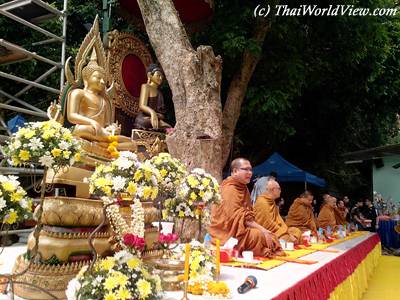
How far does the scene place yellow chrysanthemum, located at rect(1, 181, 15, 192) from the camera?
219 centimetres

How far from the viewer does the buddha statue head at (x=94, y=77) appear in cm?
447

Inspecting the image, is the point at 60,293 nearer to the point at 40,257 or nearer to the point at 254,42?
the point at 40,257

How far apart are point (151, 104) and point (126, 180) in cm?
449

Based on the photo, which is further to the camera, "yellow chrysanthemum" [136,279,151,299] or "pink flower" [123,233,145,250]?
"pink flower" [123,233,145,250]

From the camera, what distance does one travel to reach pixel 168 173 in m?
2.96

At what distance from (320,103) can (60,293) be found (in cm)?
1024

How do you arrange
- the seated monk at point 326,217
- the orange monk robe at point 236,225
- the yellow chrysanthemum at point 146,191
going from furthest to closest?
the seated monk at point 326,217 → the orange monk robe at point 236,225 → the yellow chrysanthemum at point 146,191

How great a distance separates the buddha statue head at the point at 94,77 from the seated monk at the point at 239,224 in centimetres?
175

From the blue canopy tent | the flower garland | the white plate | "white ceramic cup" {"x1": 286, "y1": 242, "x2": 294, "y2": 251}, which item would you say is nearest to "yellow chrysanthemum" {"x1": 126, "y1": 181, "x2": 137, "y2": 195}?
the flower garland

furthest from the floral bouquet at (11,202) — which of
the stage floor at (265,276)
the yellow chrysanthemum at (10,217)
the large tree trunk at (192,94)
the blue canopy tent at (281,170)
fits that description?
the blue canopy tent at (281,170)

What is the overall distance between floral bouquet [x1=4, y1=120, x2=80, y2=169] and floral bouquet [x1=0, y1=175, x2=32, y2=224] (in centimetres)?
16

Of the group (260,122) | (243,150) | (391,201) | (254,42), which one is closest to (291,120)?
(243,150)

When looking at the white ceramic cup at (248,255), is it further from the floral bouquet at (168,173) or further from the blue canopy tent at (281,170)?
the blue canopy tent at (281,170)

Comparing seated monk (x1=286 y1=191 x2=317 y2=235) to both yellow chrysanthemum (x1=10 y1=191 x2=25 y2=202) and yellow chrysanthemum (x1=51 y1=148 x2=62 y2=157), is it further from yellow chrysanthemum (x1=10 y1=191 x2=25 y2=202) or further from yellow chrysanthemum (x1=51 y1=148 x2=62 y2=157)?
→ yellow chrysanthemum (x1=10 y1=191 x2=25 y2=202)
